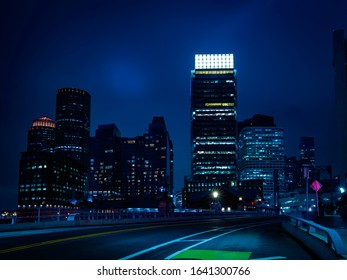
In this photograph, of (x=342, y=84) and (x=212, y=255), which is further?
(x=342, y=84)

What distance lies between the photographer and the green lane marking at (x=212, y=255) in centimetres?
1295

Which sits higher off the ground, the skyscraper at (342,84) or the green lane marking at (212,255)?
the skyscraper at (342,84)

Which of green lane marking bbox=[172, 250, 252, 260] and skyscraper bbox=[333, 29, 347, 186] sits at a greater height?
skyscraper bbox=[333, 29, 347, 186]

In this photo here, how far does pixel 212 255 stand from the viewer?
1360cm

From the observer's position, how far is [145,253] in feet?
45.6

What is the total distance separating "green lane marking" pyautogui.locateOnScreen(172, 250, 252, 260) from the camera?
1295cm

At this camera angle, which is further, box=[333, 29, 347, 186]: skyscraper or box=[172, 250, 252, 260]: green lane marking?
box=[333, 29, 347, 186]: skyscraper

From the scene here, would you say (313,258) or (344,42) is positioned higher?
(344,42)

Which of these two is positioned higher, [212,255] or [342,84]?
[342,84]
